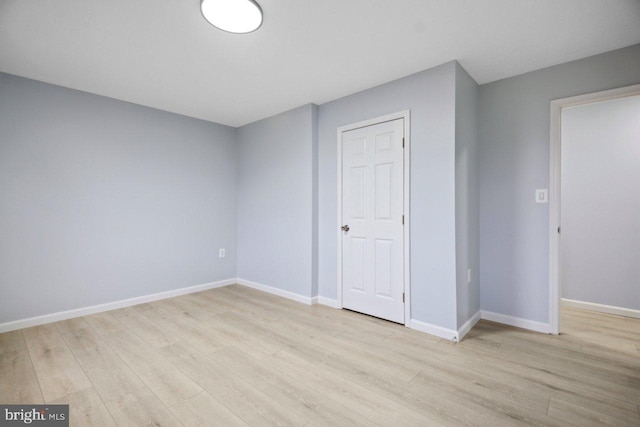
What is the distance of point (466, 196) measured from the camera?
2.76 m

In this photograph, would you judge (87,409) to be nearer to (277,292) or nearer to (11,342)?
(11,342)

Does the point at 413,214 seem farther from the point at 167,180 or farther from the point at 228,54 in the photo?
the point at 167,180

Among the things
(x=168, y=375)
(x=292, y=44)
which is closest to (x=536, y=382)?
(x=168, y=375)

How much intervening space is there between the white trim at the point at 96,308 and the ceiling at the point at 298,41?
94.3 inches

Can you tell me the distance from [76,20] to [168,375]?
254 cm

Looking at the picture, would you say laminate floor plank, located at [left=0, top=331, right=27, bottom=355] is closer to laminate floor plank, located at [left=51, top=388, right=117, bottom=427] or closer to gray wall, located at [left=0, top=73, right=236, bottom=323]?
gray wall, located at [left=0, top=73, right=236, bottom=323]

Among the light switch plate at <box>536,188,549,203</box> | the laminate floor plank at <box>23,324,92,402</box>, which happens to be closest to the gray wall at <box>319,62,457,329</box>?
the light switch plate at <box>536,188,549,203</box>

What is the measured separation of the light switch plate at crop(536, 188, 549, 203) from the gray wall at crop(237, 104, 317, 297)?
2.30 metres

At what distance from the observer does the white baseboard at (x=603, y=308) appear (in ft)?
10.0

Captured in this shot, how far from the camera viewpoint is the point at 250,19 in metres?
1.96

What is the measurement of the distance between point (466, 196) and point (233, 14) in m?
2.43

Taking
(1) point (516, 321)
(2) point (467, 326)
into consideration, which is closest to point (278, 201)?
(2) point (467, 326)

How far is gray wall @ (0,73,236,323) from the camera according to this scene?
111 inches

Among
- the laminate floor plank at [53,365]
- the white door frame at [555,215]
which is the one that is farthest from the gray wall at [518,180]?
the laminate floor plank at [53,365]
